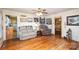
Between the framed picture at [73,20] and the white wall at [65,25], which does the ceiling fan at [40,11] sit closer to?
the white wall at [65,25]

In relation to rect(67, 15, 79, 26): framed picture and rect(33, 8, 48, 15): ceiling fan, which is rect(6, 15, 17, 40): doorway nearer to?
rect(33, 8, 48, 15): ceiling fan

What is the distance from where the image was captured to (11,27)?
2008 millimetres

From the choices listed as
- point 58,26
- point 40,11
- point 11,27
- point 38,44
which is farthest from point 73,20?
point 11,27

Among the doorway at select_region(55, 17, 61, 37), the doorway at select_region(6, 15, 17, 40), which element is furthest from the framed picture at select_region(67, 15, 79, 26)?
the doorway at select_region(6, 15, 17, 40)

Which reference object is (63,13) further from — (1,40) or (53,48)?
(1,40)

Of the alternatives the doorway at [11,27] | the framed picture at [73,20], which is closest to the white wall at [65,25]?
the framed picture at [73,20]

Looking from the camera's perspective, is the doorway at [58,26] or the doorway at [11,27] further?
the doorway at [58,26]

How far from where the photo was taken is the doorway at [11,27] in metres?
1.98

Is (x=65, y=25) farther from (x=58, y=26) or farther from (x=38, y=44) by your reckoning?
(x=38, y=44)

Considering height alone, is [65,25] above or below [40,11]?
below

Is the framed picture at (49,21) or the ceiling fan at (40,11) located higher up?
the ceiling fan at (40,11)
